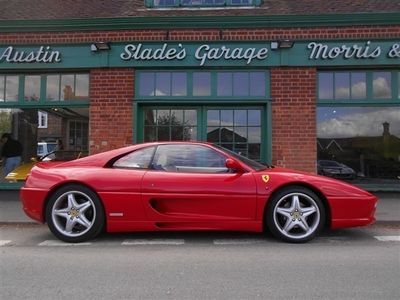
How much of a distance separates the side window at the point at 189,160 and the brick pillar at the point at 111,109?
13.4 ft

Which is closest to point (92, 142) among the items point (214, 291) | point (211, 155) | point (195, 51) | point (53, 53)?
point (53, 53)

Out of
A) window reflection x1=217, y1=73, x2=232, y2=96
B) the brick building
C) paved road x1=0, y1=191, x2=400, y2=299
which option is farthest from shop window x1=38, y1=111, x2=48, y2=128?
paved road x1=0, y1=191, x2=400, y2=299

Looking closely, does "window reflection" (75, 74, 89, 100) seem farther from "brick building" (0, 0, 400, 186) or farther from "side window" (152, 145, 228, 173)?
"side window" (152, 145, 228, 173)

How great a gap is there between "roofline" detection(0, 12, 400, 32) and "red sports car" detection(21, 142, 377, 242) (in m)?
4.86

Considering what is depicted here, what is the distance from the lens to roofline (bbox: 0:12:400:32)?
35.7 feet

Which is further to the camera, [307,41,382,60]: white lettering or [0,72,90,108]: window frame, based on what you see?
[0,72,90,108]: window frame

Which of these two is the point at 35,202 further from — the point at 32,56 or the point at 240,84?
the point at 240,84

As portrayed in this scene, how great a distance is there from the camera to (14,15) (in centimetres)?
1194

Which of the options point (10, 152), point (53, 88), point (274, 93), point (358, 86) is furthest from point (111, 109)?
point (358, 86)

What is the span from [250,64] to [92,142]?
148 inches

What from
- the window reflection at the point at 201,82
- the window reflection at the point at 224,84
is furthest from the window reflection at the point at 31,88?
the window reflection at the point at 224,84

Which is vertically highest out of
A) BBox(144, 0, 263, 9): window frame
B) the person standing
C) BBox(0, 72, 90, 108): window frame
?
BBox(144, 0, 263, 9): window frame

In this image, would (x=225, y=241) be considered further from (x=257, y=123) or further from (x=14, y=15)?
(x=14, y=15)

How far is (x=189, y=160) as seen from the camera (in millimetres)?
7125
